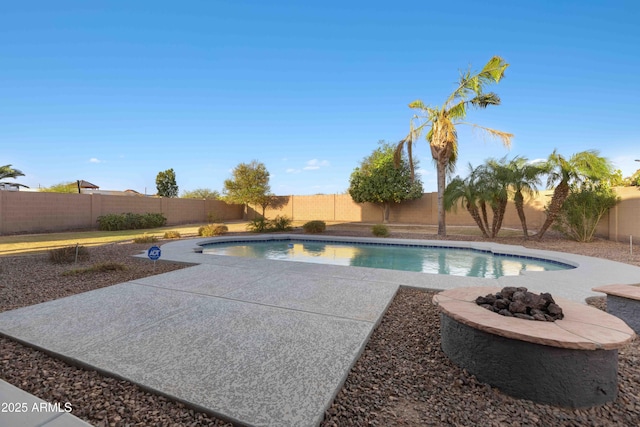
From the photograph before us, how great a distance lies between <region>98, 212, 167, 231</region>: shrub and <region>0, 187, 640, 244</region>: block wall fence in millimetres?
1005

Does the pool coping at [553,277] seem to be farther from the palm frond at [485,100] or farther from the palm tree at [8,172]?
the palm tree at [8,172]

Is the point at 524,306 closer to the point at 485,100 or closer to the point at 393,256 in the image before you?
the point at 393,256

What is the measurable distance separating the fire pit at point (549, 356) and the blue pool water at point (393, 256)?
14.8 ft

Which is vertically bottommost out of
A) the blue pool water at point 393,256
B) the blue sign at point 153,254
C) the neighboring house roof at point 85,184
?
the blue pool water at point 393,256

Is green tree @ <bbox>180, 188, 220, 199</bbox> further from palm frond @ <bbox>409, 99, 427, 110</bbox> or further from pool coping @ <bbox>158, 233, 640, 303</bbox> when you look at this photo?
palm frond @ <bbox>409, 99, 427, 110</bbox>

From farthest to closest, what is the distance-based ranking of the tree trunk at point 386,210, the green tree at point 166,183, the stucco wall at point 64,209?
the green tree at point 166,183 → the tree trunk at point 386,210 → the stucco wall at point 64,209

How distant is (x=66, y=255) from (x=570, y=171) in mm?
13191

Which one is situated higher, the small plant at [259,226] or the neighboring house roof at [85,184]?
the neighboring house roof at [85,184]

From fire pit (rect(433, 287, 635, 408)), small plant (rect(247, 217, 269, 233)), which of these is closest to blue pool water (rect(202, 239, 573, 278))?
small plant (rect(247, 217, 269, 233))

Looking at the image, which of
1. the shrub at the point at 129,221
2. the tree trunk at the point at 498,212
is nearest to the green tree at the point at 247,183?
the shrub at the point at 129,221

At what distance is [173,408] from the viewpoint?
1647 millimetres

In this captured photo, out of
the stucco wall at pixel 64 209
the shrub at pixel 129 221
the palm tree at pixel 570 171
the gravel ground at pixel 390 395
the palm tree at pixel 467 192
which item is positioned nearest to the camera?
the gravel ground at pixel 390 395

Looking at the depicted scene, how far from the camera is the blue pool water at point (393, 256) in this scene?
6.83 m

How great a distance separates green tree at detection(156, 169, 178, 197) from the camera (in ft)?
→ 96.4
